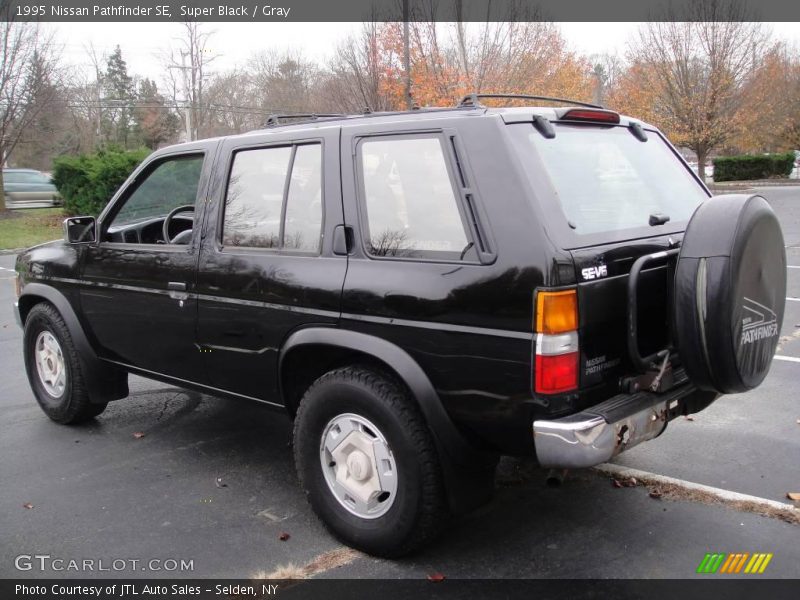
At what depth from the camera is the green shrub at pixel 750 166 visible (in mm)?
38875

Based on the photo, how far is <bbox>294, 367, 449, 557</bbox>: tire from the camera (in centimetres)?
309

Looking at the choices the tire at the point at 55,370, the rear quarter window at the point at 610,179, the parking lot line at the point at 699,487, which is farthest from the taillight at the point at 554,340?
the tire at the point at 55,370

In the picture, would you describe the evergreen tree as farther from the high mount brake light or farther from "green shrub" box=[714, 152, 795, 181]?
the high mount brake light

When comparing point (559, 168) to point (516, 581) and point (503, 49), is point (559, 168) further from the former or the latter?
point (503, 49)

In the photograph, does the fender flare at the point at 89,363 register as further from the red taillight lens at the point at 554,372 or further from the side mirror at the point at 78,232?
the red taillight lens at the point at 554,372

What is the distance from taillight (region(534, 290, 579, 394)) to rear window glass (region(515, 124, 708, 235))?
1.25 feet

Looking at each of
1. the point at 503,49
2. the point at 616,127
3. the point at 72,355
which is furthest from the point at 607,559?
the point at 503,49

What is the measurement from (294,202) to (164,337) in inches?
52.0

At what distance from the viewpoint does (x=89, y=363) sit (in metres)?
4.89

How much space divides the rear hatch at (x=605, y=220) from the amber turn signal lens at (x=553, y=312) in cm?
7

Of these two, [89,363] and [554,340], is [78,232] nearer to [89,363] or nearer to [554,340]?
[89,363]

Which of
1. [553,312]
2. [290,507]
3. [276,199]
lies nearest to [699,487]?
[553,312]

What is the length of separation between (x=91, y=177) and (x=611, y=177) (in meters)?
21.7

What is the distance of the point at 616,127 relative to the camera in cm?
377
